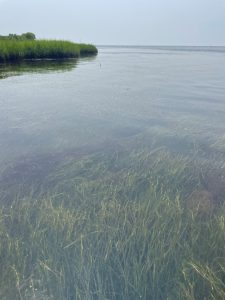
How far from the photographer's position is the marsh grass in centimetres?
273

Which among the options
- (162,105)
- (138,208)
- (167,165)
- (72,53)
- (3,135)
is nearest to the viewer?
(138,208)

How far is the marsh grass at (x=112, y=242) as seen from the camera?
2.73m

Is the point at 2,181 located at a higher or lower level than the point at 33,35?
lower

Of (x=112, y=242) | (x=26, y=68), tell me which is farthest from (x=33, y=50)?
(x=112, y=242)

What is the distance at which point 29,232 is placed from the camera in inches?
137

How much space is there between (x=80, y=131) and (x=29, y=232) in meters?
4.47

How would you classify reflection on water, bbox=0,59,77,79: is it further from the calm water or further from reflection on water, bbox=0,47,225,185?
reflection on water, bbox=0,47,225,185

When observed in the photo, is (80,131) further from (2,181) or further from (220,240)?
(220,240)

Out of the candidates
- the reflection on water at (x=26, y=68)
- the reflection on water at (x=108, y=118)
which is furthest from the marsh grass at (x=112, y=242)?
the reflection on water at (x=26, y=68)

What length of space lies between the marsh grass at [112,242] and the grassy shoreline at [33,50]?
77.5 feet

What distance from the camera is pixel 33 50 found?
28.8 meters

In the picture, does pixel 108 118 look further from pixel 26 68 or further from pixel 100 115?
pixel 26 68

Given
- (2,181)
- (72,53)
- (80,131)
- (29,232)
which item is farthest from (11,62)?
(29,232)

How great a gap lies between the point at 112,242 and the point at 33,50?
29.0m
